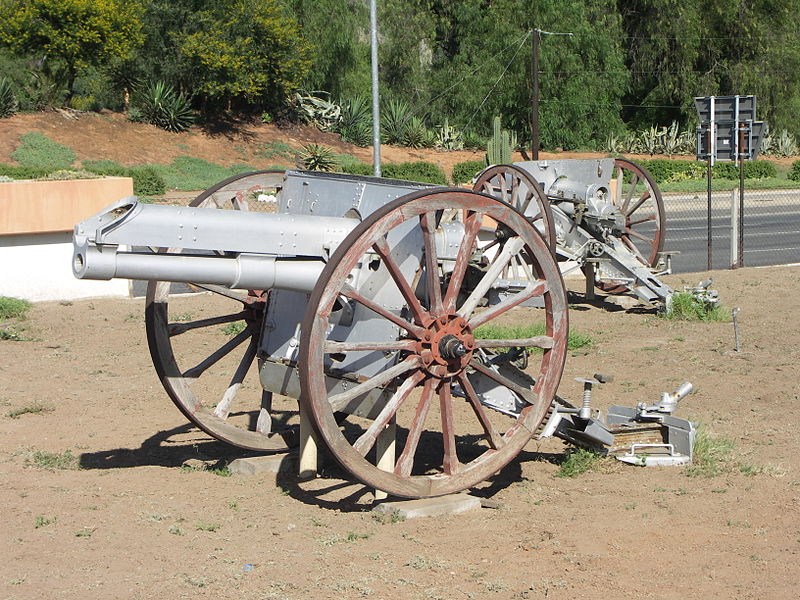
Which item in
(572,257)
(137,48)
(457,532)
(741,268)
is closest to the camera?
(457,532)

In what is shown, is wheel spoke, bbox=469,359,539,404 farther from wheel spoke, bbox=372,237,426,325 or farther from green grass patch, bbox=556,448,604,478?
green grass patch, bbox=556,448,604,478

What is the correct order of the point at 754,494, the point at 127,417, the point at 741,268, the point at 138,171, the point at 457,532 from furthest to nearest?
the point at 138,171
the point at 741,268
the point at 127,417
the point at 754,494
the point at 457,532

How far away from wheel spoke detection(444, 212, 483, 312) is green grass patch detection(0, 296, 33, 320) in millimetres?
8217

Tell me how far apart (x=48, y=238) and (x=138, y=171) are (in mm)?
14476

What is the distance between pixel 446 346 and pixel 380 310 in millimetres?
449

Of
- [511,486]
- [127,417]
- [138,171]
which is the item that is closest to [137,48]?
[138,171]

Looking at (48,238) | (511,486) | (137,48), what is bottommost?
(511,486)

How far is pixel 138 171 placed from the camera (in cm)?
2814

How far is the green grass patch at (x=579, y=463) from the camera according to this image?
6.88m

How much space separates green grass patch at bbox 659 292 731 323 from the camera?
12484 mm

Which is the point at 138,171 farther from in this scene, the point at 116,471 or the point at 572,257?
the point at 116,471

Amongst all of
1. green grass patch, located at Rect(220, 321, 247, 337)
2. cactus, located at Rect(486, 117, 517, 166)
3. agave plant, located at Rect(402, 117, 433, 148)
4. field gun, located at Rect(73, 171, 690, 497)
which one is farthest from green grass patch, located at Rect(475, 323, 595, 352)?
agave plant, located at Rect(402, 117, 433, 148)

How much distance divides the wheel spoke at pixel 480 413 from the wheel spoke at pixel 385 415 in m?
0.29

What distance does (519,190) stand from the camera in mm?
12586
